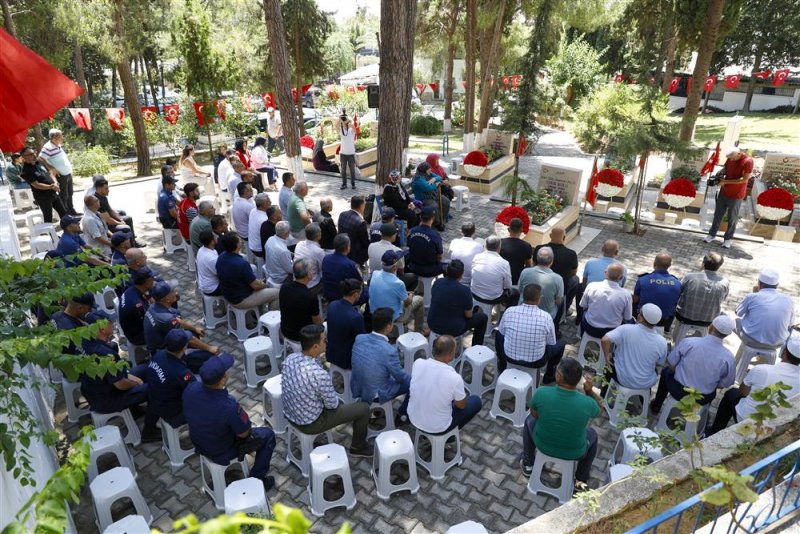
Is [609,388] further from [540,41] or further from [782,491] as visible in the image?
→ [540,41]

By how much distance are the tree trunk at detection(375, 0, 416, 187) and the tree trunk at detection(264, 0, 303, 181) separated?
9.31 ft

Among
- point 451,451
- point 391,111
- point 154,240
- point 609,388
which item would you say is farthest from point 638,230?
point 154,240

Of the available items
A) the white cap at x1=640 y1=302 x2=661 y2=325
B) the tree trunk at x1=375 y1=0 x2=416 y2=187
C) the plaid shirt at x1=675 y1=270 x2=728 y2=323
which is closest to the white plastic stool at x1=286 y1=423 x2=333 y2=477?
the white cap at x1=640 y1=302 x2=661 y2=325

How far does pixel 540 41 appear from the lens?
36.7 ft

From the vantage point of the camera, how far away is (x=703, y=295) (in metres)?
6.21

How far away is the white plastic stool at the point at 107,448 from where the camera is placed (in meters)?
4.55

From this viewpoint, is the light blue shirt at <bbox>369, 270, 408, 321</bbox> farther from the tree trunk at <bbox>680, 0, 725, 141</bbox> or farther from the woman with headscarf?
the woman with headscarf

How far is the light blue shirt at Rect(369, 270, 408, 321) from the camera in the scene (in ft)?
20.0

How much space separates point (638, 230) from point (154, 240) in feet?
33.3

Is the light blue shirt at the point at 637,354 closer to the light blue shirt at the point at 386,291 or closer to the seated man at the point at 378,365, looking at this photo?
the seated man at the point at 378,365

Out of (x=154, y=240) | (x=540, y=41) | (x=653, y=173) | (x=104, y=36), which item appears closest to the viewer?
(x=154, y=240)

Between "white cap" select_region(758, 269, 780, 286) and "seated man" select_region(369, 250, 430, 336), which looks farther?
"seated man" select_region(369, 250, 430, 336)

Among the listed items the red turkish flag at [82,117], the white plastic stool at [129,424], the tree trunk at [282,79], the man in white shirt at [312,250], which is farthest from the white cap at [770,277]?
the red turkish flag at [82,117]

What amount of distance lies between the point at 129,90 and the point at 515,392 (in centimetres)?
1503
